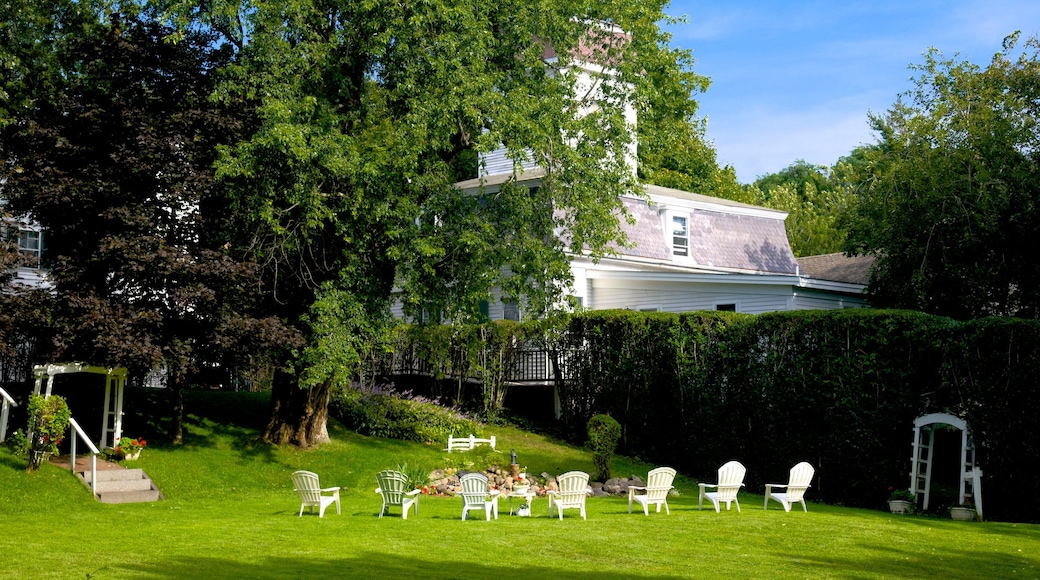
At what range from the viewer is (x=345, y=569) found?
12.7 m

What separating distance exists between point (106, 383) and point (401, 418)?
8.11 metres

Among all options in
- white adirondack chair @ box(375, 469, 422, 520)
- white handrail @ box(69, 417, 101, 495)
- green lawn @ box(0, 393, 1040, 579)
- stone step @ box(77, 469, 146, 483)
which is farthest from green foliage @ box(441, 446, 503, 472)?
white handrail @ box(69, 417, 101, 495)

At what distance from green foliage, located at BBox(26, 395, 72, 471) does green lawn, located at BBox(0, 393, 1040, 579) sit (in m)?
0.46

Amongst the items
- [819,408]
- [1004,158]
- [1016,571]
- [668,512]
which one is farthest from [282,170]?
[1004,158]

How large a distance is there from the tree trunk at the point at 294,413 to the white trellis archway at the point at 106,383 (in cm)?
372

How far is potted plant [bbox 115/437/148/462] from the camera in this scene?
2294 cm

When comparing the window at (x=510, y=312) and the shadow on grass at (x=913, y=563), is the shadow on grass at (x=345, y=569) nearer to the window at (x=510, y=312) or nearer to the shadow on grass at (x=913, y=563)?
the shadow on grass at (x=913, y=563)

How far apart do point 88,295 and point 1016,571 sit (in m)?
18.2

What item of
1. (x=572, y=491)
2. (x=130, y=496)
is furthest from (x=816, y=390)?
(x=130, y=496)

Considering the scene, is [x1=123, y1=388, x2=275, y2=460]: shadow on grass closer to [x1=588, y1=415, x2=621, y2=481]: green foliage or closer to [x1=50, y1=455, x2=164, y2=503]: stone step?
[x1=50, y1=455, x2=164, y2=503]: stone step

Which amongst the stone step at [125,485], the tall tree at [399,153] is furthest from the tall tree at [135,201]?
the stone step at [125,485]

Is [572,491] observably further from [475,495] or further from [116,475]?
[116,475]

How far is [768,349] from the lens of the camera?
977 inches

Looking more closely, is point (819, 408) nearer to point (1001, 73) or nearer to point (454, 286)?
point (454, 286)
